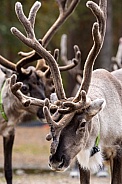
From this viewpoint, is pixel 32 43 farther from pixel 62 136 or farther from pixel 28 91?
pixel 28 91

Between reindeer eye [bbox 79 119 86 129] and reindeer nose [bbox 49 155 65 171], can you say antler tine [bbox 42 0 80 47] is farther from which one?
reindeer nose [bbox 49 155 65 171]

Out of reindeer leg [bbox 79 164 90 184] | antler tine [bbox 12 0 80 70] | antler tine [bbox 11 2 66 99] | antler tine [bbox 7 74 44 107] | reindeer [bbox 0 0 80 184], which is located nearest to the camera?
antler tine [bbox 11 2 66 99]

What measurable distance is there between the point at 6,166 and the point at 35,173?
10.3 ft

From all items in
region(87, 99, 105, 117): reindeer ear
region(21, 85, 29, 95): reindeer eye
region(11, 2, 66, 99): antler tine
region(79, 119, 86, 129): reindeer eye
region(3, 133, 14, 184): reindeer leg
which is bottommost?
region(3, 133, 14, 184): reindeer leg

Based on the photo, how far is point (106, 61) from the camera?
21969 millimetres

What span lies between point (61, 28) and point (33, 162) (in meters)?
11.1

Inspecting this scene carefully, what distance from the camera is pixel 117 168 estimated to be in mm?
7805

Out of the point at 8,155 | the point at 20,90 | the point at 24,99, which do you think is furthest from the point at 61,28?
the point at 24,99

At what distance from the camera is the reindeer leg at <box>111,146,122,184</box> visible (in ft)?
25.5

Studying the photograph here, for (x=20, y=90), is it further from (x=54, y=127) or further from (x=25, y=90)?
(x=54, y=127)

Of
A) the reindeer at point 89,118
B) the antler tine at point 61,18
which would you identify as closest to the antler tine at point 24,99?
the reindeer at point 89,118

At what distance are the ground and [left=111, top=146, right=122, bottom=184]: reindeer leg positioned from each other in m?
3.46

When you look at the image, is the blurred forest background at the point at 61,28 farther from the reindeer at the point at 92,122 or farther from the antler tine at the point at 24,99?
the antler tine at the point at 24,99

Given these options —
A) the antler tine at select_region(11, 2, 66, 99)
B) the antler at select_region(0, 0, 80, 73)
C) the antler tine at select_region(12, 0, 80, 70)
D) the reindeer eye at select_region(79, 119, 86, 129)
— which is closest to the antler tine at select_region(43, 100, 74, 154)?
the reindeer eye at select_region(79, 119, 86, 129)
